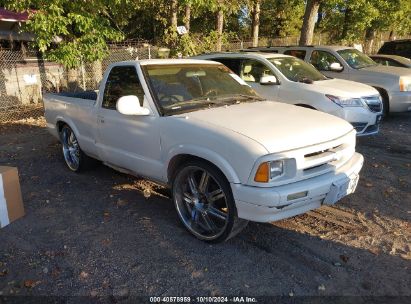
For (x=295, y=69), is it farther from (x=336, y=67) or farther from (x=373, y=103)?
(x=336, y=67)

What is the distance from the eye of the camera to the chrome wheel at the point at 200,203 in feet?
12.8

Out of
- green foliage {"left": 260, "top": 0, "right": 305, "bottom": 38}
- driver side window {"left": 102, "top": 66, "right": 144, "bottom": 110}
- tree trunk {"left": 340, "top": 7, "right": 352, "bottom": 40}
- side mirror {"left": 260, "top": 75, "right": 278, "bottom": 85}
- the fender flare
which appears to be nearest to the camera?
the fender flare

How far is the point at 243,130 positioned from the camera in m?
3.63

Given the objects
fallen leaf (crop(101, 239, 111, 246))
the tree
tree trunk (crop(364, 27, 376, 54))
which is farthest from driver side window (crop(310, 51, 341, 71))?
tree trunk (crop(364, 27, 376, 54))

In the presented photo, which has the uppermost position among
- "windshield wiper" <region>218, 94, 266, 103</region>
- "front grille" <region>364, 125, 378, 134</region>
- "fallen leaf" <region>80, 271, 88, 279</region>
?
"windshield wiper" <region>218, 94, 266, 103</region>

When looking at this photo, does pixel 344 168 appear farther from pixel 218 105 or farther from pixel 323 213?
pixel 218 105

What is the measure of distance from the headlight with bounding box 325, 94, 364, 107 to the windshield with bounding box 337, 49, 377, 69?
10.7 feet

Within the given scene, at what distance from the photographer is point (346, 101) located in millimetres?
7207

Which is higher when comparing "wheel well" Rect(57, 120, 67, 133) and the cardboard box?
"wheel well" Rect(57, 120, 67, 133)

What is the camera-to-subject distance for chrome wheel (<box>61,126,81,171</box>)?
20.5ft

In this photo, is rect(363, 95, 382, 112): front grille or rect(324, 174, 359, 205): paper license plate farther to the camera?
rect(363, 95, 382, 112): front grille

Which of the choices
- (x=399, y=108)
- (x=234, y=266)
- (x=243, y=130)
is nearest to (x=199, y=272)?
(x=234, y=266)

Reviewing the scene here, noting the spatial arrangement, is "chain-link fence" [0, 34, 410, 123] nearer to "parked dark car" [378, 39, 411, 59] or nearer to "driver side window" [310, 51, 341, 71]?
"driver side window" [310, 51, 341, 71]

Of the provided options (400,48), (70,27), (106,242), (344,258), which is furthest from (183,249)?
(400,48)
